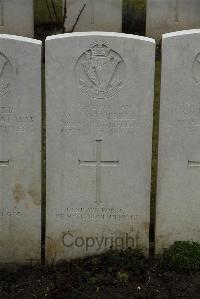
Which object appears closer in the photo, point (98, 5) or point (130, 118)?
point (130, 118)

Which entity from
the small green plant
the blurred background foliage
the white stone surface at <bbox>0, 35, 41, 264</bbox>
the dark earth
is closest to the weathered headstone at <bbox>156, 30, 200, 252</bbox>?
the small green plant

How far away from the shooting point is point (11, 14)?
11.1 metres

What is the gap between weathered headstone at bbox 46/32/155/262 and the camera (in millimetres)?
4605

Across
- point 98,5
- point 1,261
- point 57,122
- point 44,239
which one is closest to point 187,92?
point 57,122

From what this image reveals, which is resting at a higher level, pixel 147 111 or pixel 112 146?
pixel 147 111

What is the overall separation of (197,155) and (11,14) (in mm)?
7198

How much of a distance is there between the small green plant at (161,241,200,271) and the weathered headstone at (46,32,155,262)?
23 cm

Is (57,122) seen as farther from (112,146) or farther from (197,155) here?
(197,155)

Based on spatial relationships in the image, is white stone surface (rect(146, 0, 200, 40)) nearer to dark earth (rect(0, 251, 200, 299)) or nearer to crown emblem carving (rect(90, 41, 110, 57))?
crown emblem carving (rect(90, 41, 110, 57))

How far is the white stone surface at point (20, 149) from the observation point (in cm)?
459

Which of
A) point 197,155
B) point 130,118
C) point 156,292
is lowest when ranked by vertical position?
point 156,292

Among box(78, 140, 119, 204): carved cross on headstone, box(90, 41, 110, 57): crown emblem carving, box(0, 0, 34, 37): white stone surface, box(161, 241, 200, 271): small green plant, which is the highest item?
box(0, 0, 34, 37): white stone surface

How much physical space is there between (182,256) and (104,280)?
709 millimetres

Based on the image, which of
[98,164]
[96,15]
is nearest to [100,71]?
[98,164]
